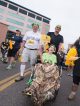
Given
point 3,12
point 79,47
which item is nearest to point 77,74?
point 79,47

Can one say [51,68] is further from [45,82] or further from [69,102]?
[69,102]

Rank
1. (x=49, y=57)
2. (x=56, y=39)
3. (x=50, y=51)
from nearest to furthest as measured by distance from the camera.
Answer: (x=49, y=57) < (x=50, y=51) < (x=56, y=39)

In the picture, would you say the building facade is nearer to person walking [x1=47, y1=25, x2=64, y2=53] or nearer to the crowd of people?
the crowd of people

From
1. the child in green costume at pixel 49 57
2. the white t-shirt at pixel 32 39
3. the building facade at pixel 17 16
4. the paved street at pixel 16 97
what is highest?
the building facade at pixel 17 16

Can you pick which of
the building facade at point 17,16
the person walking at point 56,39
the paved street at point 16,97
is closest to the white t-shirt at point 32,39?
the person walking at point 56,39

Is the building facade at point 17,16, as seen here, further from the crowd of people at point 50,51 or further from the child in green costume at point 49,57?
the child in green costume at point 49,57

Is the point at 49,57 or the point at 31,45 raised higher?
the point at 31,45

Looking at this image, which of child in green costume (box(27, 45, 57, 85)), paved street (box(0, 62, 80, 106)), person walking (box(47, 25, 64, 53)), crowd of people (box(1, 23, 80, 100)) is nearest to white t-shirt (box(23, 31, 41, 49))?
crowd of people (box(1, 23, 80, 100))

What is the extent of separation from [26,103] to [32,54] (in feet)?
11.6

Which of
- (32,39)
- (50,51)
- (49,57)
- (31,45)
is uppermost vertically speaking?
(32,39)

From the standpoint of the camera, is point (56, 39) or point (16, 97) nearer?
point (16, 97)

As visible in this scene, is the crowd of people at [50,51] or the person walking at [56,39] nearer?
the crowd of people at [50,51]

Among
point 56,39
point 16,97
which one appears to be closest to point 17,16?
point 56,39

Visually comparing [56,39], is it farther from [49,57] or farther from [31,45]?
[49,57]
